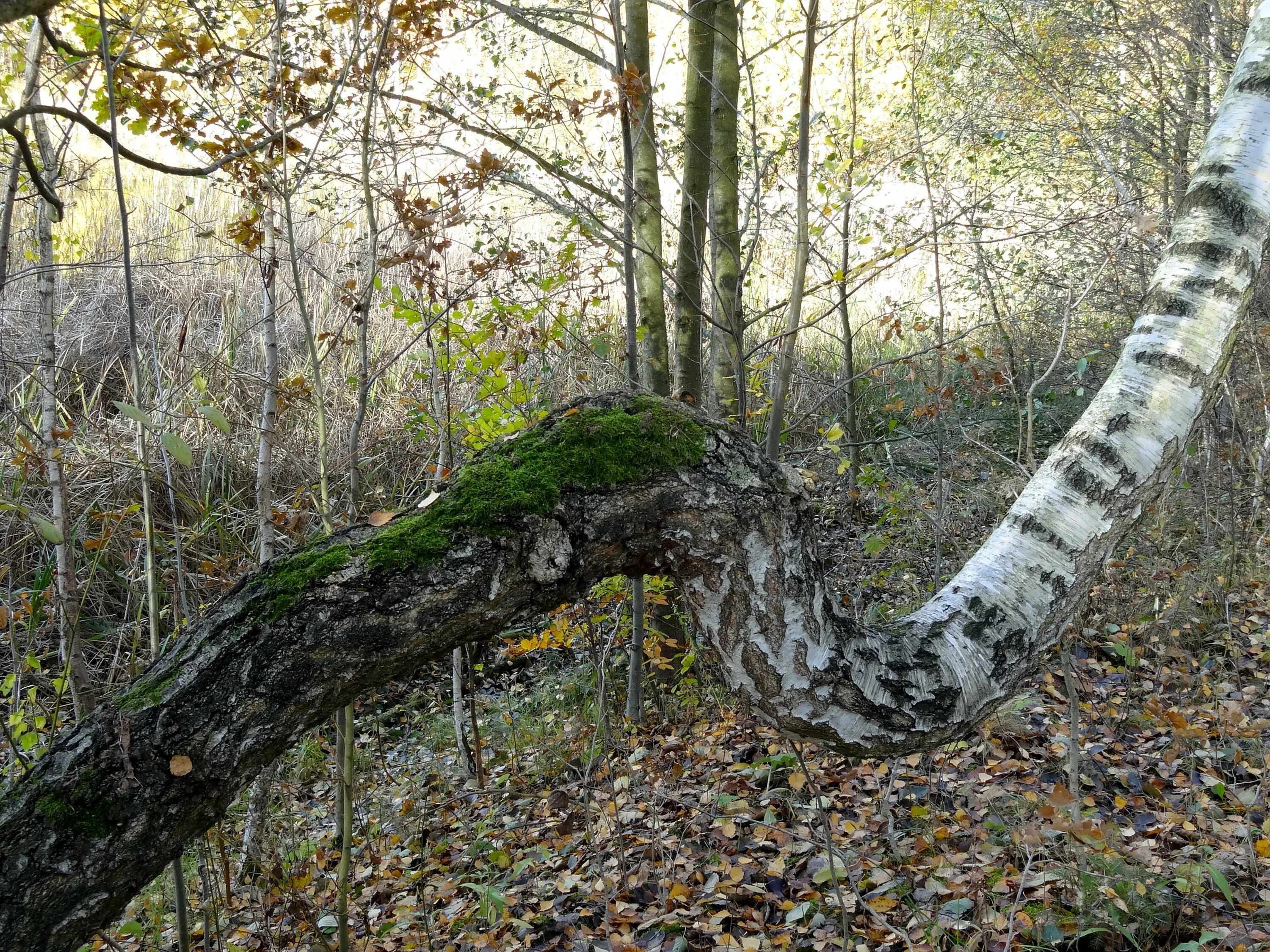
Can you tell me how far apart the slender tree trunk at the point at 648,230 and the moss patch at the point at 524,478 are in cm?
217

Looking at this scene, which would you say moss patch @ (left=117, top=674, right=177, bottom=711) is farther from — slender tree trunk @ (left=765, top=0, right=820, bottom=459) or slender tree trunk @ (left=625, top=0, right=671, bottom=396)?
slender tree trunk @ (left=625, top=0, right=671, bottom=396)

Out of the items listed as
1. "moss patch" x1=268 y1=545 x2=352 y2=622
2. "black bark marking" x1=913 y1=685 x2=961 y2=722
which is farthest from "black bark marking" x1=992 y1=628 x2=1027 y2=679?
"moss patch" x1=268 y1=545 x2=352 y2=622

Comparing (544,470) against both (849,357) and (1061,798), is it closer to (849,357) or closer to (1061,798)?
(1061,798)

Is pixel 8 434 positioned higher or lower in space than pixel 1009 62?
lower

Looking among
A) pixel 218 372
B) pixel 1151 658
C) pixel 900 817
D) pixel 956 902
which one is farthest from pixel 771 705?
pixel 218 372

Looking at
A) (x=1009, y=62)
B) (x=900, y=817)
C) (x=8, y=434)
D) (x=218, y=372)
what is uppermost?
(x=1009, y=62)

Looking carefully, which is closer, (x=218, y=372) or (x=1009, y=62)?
(x=218, y=372)

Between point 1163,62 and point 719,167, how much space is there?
11.7 ft

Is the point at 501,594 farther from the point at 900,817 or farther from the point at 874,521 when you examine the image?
the point at 874,521

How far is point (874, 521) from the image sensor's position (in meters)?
6.29

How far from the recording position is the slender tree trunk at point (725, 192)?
13.2 ft

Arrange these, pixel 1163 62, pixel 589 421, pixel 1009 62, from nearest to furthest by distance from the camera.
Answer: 1. pixel 589 421
2. pixel 1163 62
3. pixel 1009 62

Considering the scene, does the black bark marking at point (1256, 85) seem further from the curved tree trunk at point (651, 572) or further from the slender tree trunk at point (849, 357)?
the slender tree trunk at point (849, 357)

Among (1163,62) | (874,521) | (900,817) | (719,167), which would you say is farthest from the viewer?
(874,521)
